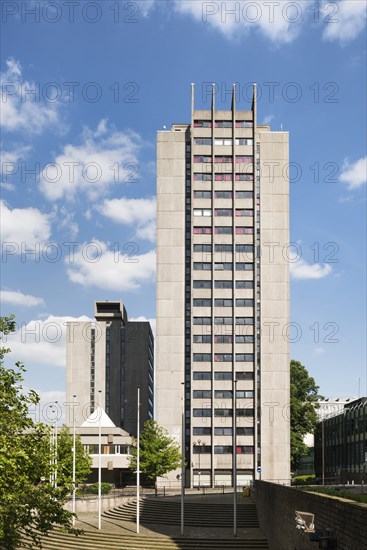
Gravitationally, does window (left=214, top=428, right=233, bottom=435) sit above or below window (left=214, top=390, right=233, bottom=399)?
below

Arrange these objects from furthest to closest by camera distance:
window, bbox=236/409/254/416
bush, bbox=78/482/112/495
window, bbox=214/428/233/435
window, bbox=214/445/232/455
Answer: window, bbox=236/409/254/416, window, bbox=214/428/233/435, window, bbox=214/445/232/455, bush, bbox=78/482/112/495

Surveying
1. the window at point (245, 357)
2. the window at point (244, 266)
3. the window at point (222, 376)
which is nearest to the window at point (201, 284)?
→ the window at point (244, 266)

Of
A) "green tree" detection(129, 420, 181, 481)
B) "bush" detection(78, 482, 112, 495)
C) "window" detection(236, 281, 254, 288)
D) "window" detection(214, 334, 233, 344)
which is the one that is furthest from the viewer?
"window" detection(236, 281, 254, 288)

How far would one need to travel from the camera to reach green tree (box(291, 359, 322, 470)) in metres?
113

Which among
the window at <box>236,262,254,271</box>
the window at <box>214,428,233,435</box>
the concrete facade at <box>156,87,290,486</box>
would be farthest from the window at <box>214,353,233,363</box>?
the window at <box>236,262,254,271</box>

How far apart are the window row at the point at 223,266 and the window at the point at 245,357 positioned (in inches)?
502

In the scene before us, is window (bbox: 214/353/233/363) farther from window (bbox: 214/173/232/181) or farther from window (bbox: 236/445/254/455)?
window (bbox: 214/173/232/181)

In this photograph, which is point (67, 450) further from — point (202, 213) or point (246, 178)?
point (246, 178)

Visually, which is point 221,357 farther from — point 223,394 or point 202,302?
point 202,302

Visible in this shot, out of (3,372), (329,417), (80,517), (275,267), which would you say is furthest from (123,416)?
(3,372)

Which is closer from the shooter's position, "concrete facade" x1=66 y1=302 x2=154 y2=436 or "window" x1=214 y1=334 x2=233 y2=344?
"window" x1=214 y1=334 x2=233 y2=344

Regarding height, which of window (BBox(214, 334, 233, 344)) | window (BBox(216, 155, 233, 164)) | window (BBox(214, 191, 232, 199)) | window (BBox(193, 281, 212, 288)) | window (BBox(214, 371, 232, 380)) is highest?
window (BBox(216, 155, 233, 164))

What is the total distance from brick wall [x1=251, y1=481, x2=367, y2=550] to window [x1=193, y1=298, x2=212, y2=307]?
55112 mm

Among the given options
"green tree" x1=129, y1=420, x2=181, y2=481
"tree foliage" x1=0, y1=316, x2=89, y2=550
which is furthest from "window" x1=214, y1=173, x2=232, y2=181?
"tree foliage" x1=0, y1=316, x2=89, y2=550
